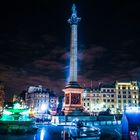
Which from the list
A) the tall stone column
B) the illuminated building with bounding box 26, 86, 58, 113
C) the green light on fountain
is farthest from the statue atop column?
the illuminated building with bounding box 26, 86, 58, 113

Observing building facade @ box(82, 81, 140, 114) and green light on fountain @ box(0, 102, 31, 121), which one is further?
building facade @ box(82, 81, 140, 114)

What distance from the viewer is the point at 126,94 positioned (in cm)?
15212

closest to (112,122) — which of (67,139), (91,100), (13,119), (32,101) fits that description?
(13,119)

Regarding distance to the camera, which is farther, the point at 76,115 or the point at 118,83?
the point at 118,83

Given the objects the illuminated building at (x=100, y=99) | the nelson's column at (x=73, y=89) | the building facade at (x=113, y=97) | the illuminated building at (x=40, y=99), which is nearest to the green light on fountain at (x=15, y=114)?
the nelson's column at (x=73, y=89)

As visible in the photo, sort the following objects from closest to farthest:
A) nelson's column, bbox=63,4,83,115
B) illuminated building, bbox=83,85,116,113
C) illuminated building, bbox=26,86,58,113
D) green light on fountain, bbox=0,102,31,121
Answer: green light on fountain, bbox=0,102,31,121, nelson's column, bbox=63,4,83,115, illuminated building, bbox=83,85,116,113, illuminated building, bbox=26,86,58,113

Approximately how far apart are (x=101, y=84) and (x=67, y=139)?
109 m

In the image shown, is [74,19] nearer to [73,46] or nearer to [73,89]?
[73,46]

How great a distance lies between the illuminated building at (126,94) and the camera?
152m

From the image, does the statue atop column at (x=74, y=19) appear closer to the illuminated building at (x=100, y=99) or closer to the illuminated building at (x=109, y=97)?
the illuminated building at (x=100, y=99)

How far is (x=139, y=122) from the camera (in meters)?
46.0

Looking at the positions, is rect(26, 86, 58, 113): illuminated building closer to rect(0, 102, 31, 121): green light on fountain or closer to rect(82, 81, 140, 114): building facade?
rect(82, 81, 140, 114): building facade

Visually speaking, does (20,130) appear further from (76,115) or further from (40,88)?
(40,88)

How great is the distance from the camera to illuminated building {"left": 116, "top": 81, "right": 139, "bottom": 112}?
15200 centimetres
